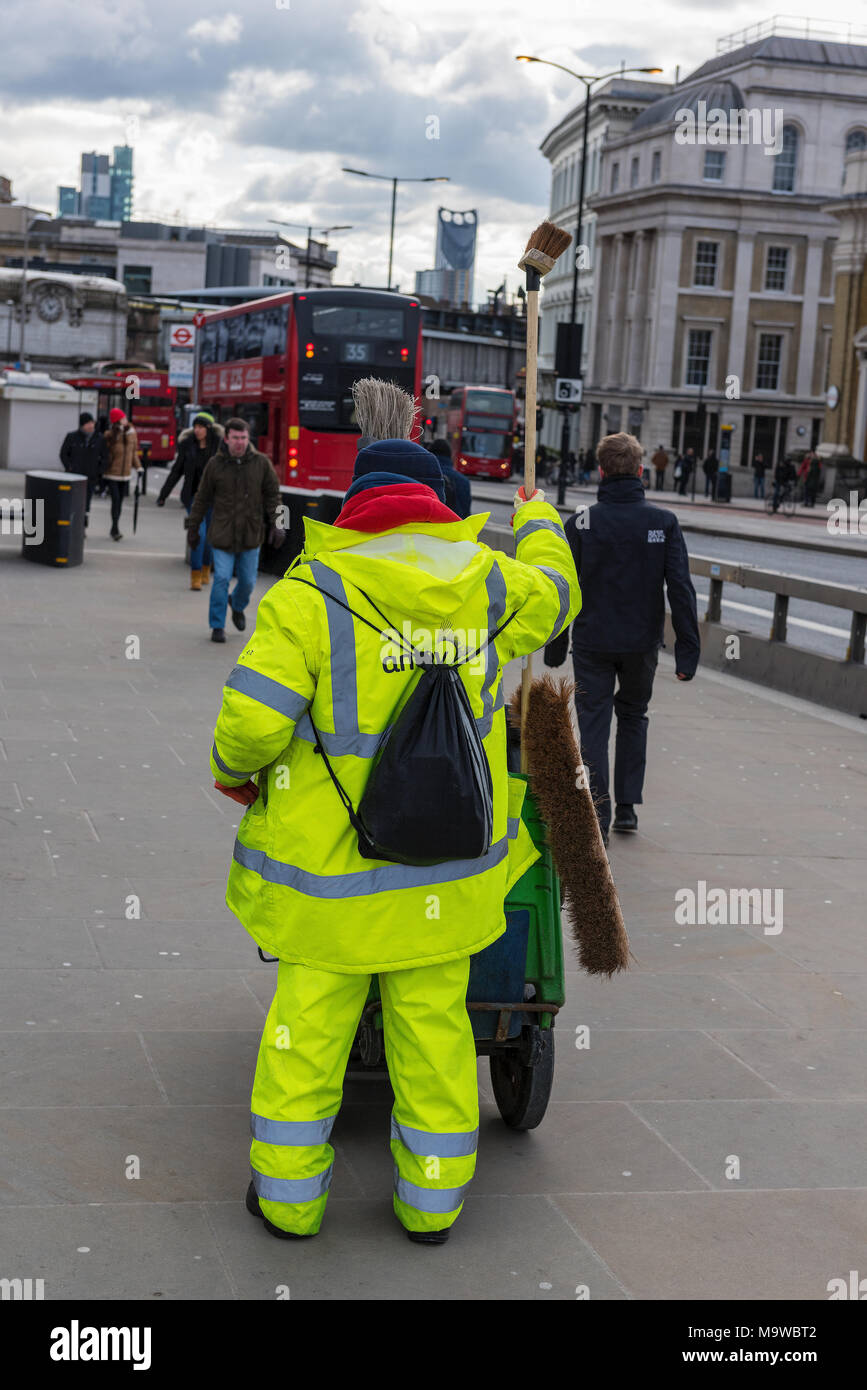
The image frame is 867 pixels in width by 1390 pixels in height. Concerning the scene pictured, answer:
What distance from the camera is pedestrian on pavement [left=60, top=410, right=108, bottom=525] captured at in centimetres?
2198

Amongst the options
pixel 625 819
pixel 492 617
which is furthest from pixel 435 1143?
pixel 625 819

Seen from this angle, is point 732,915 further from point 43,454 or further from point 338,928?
point 43,454

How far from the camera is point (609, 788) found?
26.7 ft

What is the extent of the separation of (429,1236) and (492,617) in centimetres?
138

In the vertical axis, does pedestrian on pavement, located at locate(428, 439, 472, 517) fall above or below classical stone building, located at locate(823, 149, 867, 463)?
below

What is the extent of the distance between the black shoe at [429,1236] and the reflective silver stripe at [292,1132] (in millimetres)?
295

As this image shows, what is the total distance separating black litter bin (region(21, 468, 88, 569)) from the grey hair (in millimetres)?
13243

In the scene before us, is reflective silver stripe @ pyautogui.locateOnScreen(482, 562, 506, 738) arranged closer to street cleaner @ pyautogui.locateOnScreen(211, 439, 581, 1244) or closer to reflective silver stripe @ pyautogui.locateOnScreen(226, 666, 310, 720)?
street cleaner @ pyautogui.locateOnScreen(211, 439, 581, 1244)

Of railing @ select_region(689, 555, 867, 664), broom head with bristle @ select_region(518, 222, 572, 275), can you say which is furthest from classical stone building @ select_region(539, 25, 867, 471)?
broom head with bristle @ select_region(518, 222, 572, 275)

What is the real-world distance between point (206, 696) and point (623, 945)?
639 cm

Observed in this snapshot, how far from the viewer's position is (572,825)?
424 centimetres

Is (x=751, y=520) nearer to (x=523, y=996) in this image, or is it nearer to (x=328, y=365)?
(x=328, y=365)

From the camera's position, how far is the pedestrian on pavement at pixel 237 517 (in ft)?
41.9

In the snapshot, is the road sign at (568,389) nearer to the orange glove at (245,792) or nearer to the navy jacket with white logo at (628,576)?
the navy jacket with white logo at (628,576)
